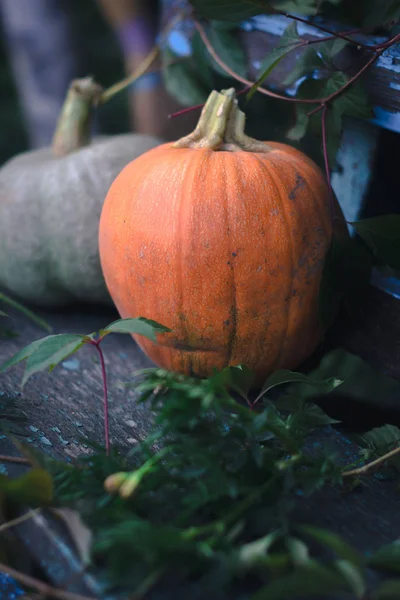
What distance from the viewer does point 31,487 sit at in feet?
1.98

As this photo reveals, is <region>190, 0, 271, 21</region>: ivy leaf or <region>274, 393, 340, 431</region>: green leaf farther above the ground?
<region>190, 0, 271, 21</region>: ivy leaf

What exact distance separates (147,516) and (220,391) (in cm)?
14

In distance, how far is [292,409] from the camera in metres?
0.80

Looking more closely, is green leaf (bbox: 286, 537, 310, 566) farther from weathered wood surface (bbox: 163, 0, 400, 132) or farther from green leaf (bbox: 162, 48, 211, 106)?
green leaf (bbox: 162, 48, 211, 106)

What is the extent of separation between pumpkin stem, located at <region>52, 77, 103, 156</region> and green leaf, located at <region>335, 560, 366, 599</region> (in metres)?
1.02

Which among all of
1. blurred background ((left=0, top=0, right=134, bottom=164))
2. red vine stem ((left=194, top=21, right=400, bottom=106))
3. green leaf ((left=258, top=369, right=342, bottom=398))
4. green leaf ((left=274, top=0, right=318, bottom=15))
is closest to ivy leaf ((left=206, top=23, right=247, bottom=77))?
red vine stem ((left=194, top=21, right=400, bottom=106))

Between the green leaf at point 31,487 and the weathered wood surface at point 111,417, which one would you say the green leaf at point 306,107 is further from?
the green leaf at point 31,487

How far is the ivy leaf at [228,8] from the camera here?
3.00 feet

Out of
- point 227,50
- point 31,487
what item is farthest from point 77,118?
point 31,487

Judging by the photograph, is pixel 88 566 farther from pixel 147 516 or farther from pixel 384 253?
pixel 384 253

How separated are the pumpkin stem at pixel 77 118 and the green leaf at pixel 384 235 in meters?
0.65

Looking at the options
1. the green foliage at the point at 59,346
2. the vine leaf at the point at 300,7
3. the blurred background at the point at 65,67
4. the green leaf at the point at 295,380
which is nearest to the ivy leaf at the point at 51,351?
the green foliage at the point at 59,346

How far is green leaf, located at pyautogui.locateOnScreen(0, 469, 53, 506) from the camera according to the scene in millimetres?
590

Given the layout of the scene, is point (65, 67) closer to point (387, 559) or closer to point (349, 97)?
point (349, 97)
